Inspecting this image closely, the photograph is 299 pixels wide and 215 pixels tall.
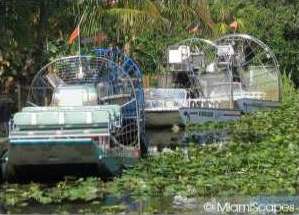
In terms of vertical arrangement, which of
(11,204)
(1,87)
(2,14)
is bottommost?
(11,204)

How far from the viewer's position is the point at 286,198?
33.0 feet

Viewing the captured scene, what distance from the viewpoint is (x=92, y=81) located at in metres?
16.2

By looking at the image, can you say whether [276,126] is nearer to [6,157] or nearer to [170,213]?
[6,157]

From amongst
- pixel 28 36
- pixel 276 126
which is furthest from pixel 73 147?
pixel 276 126

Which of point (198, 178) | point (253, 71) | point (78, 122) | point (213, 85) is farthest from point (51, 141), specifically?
point (253, 71)

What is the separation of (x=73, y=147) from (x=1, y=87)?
1122cm

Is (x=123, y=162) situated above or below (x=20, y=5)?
below

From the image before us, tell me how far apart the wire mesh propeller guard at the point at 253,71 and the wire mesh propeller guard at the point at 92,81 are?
33.0 ft

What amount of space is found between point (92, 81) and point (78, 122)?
10.6 ft

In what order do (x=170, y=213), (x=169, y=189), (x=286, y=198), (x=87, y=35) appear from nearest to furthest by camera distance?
1. (x=170, y=213)
2. (x=286, y=198)
3. (x=169, y=189)
4. (x=87, y=35)

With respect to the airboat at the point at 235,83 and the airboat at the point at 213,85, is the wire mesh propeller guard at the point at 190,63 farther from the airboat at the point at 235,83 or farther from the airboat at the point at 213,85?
the airboat at the point at 235,83

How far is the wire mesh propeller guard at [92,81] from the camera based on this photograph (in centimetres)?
1600

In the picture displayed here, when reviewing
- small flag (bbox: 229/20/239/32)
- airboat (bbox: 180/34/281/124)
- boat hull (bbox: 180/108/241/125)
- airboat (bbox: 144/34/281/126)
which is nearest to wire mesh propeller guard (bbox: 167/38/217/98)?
airboat (bbox: 144/34/281/126)

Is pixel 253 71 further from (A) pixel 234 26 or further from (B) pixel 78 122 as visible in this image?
(B) pixel 78 122
